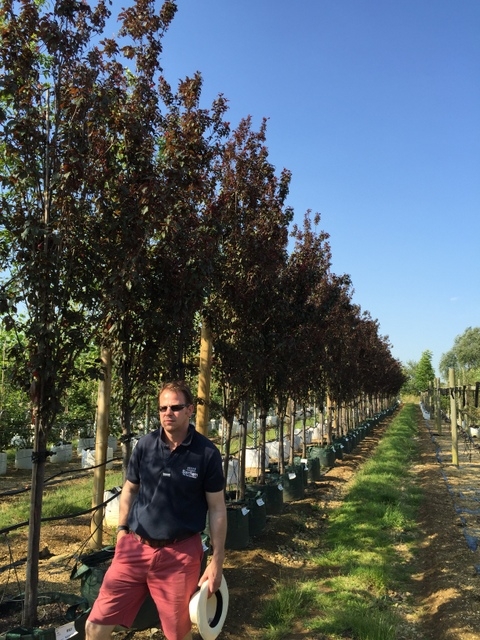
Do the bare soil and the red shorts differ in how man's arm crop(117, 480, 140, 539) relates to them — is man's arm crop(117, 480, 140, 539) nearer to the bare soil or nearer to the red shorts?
the red shorts

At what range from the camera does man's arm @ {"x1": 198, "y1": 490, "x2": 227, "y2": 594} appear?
8.96ft

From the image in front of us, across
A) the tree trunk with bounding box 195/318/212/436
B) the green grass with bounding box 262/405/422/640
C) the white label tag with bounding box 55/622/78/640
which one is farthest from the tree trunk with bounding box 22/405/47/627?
the tree trunk with bounding box 195/318/212/436

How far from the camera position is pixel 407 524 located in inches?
303

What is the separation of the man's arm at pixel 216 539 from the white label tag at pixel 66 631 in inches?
38.9

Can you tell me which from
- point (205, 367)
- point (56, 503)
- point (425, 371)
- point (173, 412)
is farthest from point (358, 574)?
point (425, 371)

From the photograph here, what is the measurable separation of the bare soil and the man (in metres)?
1.00

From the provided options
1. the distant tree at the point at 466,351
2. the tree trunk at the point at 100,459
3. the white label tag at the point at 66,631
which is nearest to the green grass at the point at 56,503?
the tree trunk at the point at 100,459

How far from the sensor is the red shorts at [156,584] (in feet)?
9.18

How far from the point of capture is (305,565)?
19.5ft

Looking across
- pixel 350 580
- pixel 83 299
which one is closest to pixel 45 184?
pixel 83 299

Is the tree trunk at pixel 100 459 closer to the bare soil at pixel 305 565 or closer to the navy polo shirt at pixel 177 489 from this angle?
the bare soil at pixel 305 565

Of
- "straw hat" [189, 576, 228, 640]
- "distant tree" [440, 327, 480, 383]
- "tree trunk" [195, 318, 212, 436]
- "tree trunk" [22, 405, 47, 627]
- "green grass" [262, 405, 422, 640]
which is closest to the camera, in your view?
"straw hat" [189, 576, 228, 640]

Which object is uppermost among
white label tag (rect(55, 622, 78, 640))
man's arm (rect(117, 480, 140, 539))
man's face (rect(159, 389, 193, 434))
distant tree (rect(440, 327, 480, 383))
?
distant tree (rect(440, 327, 480, 383))

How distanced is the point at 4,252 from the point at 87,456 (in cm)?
1143
